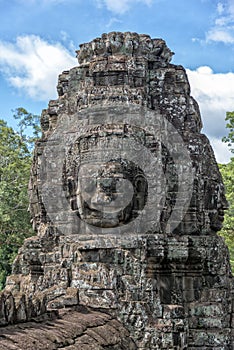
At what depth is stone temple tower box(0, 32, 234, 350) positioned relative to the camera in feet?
25.3

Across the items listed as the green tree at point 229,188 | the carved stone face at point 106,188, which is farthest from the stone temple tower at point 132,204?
the green tree at point 229,188

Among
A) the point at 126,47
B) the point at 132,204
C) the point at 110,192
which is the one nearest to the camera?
the point at 110,192

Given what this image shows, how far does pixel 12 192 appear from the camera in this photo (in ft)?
64.4

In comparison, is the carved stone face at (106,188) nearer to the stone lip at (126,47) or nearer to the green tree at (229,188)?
the stone lip at (126,47)

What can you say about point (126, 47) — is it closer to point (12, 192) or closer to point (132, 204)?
point (132, 204)

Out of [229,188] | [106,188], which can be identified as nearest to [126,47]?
[106,188]

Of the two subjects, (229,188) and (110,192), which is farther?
(229,188)

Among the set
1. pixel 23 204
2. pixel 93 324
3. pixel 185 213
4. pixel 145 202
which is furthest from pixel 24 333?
pixel 23 204

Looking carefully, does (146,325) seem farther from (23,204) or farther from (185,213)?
(23,204)

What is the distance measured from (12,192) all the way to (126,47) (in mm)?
10086

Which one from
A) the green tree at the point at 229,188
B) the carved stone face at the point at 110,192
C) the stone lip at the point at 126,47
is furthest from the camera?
the green tree at the point at 229,188

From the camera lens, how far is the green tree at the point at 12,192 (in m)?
19.6

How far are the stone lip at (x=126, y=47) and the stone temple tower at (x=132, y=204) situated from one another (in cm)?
2

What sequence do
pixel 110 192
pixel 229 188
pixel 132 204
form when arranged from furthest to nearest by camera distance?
pixel 229 188 → pixel 132 204 → pixel 110 192
